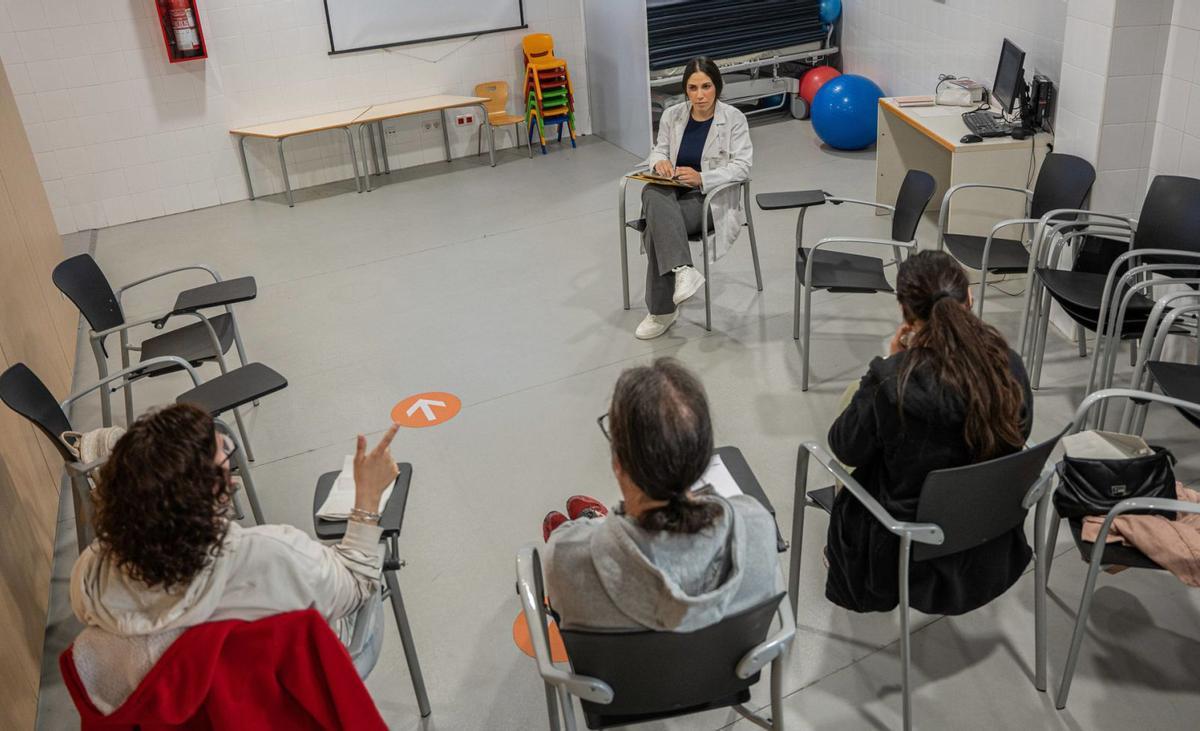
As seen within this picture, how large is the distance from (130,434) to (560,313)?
3.31 meters

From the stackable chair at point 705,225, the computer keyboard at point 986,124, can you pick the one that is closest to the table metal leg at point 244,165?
the stackable chair at point 705,225

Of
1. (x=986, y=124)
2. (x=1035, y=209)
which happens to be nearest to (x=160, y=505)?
(x=1035, y=209)

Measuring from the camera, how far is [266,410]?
437 centimetres

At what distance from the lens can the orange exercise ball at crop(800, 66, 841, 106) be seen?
25.7 ft

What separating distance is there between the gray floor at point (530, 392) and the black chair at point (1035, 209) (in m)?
0.43

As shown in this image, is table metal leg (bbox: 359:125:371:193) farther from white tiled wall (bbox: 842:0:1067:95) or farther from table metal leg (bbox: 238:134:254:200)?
white tiled wall (bbox: 842:0:1067:95)

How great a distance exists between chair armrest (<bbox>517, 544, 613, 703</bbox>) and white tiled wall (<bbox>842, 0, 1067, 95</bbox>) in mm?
4464

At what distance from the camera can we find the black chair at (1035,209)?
413cm

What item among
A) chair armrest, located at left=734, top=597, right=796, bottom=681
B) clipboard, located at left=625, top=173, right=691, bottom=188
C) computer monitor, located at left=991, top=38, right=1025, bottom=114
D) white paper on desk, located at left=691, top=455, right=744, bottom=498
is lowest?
chair armrest, located at left=734, top=597, right=796, bottom=681

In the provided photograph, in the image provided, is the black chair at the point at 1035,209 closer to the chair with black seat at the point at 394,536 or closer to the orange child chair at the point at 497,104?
the chair with black seat at the point at 394,536

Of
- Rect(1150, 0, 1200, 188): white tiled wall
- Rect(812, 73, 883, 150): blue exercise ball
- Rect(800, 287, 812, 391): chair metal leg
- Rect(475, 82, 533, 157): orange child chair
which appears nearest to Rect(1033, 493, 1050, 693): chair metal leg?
Rect(800, 287, 812, 391): chair metal leg

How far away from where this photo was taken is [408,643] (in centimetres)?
259

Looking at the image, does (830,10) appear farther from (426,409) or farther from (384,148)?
(426,409)

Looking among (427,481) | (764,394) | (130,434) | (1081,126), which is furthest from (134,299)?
(1081,126)
